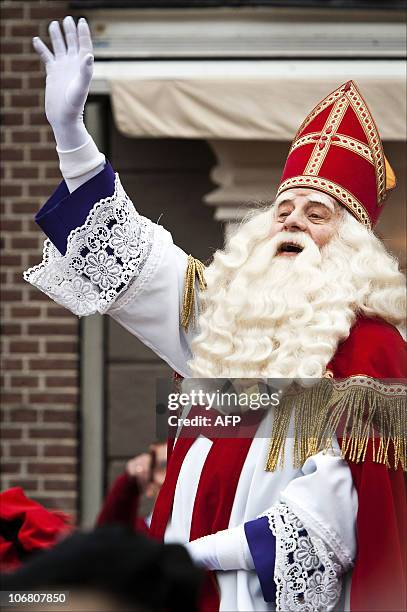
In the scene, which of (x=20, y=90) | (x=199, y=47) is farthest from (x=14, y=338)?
(x=199, y=47)

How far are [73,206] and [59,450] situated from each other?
115 inches

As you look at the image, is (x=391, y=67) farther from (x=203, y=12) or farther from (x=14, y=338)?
(x=14, y=338)

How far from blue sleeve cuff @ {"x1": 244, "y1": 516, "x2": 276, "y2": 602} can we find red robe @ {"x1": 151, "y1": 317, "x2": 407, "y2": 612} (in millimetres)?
127

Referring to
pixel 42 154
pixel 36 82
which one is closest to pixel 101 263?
pixel 42 154

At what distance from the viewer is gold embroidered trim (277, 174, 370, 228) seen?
10.8 feet

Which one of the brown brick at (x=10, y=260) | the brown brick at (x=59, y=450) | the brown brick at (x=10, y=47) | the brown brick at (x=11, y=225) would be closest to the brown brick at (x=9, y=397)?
the brown brick at (x=59, y=450)

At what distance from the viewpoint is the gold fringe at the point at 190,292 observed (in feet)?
10.7

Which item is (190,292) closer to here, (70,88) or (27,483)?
(70,88)

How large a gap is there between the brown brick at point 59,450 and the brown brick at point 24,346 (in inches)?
17.3

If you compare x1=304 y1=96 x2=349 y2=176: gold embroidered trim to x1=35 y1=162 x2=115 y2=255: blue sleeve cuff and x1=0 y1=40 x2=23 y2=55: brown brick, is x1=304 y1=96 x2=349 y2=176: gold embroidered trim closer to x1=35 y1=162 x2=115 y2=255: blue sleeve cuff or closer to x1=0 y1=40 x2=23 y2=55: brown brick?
x1=35 y1=162 x2=115 y2=255: blue sleeve cuff

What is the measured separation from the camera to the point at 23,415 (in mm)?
5871

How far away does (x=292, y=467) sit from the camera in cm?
298

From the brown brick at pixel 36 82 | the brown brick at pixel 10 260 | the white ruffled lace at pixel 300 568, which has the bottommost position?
the white ruffled lace at pixel 300 568

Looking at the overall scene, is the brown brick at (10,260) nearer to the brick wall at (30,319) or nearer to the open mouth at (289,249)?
the brick wall at (30,319)
